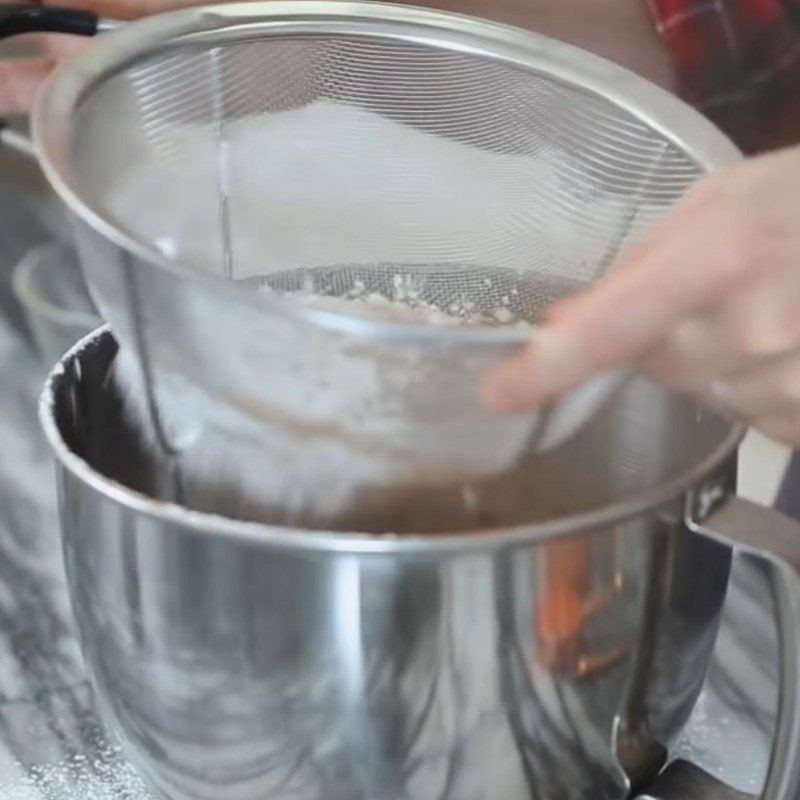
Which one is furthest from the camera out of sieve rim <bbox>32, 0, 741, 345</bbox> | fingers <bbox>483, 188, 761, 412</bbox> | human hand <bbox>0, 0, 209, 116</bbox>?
human hand <bbox>0, 0, 209, 116</bbox>

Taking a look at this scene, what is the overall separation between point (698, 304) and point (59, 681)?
0.35 metres

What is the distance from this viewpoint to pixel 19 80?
0.83 meters

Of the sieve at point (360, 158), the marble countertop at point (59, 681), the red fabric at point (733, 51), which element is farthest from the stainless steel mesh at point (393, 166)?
the red fabric at point (733, 51)

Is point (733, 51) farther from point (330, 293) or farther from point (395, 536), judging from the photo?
point (395, 536)

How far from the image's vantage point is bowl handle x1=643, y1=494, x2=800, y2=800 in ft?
1.37

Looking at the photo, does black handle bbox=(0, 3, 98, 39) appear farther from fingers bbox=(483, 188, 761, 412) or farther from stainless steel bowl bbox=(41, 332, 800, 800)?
fingers bbox=(483, 188, 761, 412)

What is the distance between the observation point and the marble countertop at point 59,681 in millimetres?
543

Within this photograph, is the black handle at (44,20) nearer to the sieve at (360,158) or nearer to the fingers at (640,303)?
the sieve at (360,158)

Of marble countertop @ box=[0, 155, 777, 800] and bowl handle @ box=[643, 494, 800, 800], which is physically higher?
bowl handle @ box=[643, 494, 800, 800]

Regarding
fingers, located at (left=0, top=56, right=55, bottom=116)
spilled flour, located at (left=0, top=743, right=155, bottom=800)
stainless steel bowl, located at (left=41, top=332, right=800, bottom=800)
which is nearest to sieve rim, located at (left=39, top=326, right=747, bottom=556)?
stainless steel bowl, located at (left=41, top=332, right=800, bottom=800)

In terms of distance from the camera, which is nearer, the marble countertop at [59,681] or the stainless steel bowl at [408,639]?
the stainless steel bowl at [408,639]

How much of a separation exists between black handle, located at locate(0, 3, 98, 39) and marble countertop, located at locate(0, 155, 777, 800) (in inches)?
8.3

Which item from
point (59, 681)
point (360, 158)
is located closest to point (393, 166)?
point (360, 158)

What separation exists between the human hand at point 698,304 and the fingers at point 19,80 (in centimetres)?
52
